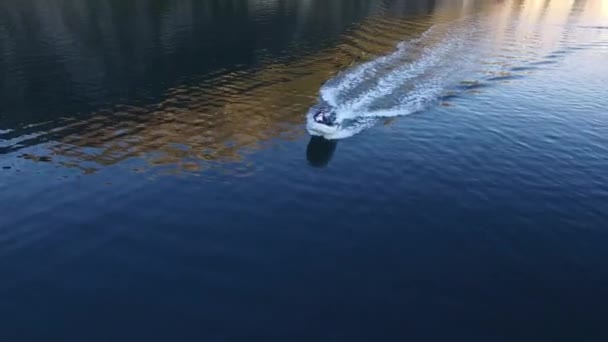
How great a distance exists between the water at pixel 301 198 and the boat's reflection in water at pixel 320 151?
11.2 inches

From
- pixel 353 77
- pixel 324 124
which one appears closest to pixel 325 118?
pixel 324 124

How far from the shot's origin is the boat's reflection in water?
41.1 meters

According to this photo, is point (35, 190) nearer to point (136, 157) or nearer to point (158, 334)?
point (136, 157)

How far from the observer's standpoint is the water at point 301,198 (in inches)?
979

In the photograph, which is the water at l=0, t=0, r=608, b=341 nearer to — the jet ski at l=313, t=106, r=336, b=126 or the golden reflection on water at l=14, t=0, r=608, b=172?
the golden reflection on water at l=14, t=0, r=608, b=172

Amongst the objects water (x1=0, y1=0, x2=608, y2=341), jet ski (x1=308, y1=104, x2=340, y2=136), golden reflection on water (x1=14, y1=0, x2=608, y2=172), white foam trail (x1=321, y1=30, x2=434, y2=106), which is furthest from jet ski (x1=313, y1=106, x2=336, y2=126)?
white foam trail (x1=321, y1=30, x2=434, y2=106)

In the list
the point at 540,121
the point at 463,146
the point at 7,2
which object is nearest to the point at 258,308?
the point at 463,146

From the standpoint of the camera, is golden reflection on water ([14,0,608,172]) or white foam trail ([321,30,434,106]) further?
white foam trail ([321,30,434,106])

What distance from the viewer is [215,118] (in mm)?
50438

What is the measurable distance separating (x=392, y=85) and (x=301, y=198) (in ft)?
97.6

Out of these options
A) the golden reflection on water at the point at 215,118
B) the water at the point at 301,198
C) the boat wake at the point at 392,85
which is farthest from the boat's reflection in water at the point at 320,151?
the golden reflection on water at the point at 215,118

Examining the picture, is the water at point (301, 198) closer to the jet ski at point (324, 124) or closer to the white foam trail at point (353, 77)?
the white foam trail at point (353, 77)

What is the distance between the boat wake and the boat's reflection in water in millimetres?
998

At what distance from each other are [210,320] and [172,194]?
46.6ft
